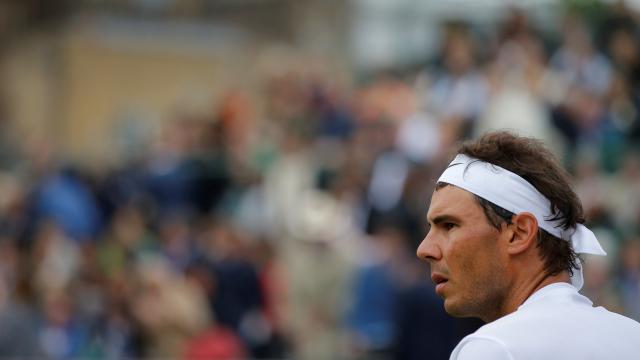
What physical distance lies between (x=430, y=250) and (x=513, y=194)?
26 centimetres

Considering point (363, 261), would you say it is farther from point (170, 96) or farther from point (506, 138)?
point (170, 96)

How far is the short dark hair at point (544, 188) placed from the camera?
3.19 meters

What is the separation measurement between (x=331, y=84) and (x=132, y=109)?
16.5ft

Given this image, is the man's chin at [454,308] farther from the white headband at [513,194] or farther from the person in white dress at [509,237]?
the white headband at [513,194]

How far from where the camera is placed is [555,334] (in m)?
2.89

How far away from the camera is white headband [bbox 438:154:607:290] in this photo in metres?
3.15

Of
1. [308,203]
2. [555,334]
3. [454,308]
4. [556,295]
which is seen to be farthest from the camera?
[308,203]

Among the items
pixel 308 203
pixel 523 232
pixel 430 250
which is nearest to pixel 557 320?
pixel 523 232

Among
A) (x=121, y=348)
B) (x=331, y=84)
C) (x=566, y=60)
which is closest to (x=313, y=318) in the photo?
(x=121, y=348)

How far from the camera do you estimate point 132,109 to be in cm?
2005

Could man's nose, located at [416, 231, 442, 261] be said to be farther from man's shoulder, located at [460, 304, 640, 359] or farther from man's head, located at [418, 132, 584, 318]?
man's shoulder, located at [460, 304, 640, 359]

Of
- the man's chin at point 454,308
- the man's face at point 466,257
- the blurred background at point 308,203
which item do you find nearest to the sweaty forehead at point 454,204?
the man's face at point 466,257

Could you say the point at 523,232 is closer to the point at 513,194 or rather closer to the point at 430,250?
the point at 513,194

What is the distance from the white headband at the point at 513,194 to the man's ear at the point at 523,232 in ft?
0.06
